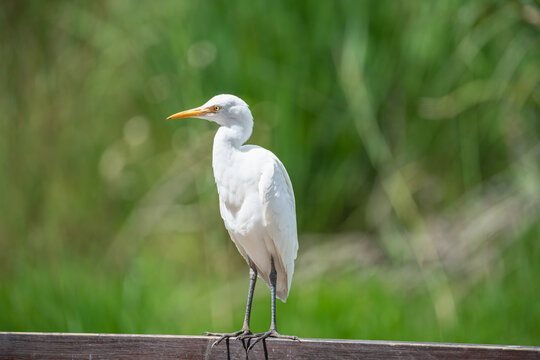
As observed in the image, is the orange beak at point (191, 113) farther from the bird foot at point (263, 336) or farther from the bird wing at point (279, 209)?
the bird foot at point (263, 336)

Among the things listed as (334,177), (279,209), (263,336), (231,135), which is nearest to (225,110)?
(231,135)

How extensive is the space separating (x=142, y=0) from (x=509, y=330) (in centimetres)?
154

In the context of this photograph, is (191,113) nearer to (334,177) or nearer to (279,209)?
(279,209)

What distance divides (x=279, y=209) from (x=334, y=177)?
94 cm

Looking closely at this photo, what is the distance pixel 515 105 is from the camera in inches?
65.2

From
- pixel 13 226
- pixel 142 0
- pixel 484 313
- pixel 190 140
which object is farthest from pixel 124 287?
pixel 142 0

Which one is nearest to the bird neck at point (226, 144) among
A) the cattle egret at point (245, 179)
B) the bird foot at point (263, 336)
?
the cattle egret at point (245, 179)

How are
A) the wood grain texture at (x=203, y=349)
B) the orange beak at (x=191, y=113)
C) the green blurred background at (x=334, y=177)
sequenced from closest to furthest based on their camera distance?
the wood grain texture at (x=203, y=349), the orange beak at (x=191, y=113), the green blurred background at (x=334, y=177)

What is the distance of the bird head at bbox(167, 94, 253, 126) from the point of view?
0.91 metres

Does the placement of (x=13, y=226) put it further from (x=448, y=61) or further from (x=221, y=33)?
(x=448, y=61)

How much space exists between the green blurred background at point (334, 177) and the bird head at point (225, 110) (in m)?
0.73

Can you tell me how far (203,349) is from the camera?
843mm

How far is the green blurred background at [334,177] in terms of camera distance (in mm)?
1601

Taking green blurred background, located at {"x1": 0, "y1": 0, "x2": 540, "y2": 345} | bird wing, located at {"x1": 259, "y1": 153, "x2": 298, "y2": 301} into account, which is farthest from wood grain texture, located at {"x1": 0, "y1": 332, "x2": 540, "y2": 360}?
green blurred background, located at {"x1": 0, "y1": 0, "x2": 540, "y2": 345}
